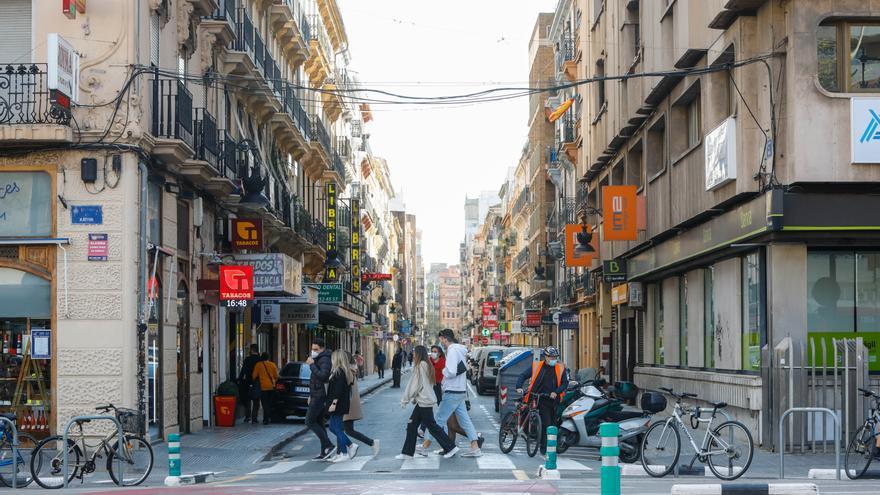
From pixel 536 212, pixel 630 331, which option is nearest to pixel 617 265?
pixel 630 331

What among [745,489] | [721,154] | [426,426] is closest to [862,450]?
[745,489]

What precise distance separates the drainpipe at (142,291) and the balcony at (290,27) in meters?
18.0

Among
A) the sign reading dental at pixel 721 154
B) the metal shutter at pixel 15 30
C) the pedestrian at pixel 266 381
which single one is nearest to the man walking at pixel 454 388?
the sign reading dental at pixel 721 154

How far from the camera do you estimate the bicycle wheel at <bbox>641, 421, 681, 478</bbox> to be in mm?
15594

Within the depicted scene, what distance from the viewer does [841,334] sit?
19922 mm

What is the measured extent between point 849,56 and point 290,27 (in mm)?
23867

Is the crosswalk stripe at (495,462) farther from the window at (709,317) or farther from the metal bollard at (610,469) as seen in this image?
the metal bollard at (610,469)

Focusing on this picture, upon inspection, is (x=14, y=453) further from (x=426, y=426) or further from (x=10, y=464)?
(x=426, y=426)

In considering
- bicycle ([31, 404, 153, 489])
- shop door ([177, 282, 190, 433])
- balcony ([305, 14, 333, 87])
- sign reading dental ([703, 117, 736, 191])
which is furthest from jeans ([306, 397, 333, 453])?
balcony ([305, 14, 333, 87])

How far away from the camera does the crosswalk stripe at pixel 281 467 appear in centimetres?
1767

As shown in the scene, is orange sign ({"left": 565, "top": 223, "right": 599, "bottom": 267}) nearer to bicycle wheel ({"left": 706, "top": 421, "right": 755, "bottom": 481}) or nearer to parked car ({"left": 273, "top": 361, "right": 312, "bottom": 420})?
parked car ({"left": 273, "top": 361, "right": 312, "bottom": 420})

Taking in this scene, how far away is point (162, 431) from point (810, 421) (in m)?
11.3

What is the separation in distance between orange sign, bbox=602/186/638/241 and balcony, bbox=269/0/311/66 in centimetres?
1297

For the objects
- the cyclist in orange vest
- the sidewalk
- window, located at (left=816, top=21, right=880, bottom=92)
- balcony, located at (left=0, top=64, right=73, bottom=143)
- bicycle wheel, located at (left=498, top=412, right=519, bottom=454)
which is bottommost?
the sidewalk
